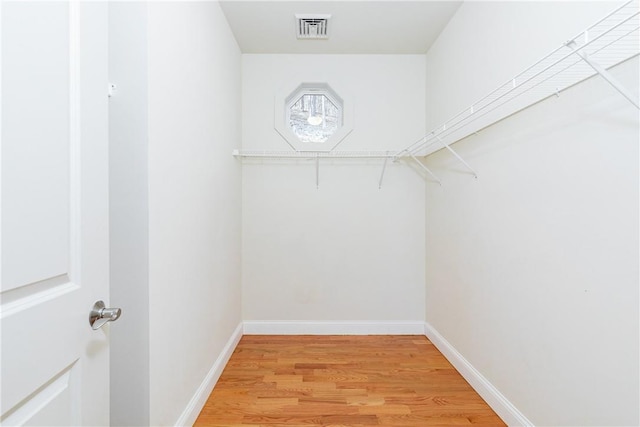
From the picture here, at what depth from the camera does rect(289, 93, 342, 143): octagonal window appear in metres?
2.84

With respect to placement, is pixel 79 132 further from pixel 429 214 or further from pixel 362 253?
pixel 429 214

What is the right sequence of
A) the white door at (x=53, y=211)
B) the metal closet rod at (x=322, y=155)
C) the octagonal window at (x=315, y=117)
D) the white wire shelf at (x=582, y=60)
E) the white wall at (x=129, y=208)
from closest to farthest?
the white door at (x=53, y=211) → the white wire shelf at (x=582, y=60) → the white wall at (x=129, y=208) → the metal closet rod at (x=322, y=155) → the octagonal window at (x=315, y=117)

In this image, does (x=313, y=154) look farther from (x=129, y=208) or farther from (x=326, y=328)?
(x=129, y=208)

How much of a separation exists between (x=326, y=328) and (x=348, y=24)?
2496 millimetres

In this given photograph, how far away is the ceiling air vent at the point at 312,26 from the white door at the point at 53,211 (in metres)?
1.69

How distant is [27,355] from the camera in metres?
0.59

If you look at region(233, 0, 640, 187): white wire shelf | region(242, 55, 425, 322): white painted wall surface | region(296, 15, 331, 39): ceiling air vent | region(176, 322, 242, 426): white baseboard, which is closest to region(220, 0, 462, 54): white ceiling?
region(296, 15, 331, 39): ceiling air vent

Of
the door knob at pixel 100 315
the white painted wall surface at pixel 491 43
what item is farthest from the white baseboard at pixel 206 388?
the white painted wall surface at pixel 491 43

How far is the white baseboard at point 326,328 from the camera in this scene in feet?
8.89

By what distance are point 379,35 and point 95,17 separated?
2.15 meters

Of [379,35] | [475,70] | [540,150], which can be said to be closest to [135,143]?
[540,150]

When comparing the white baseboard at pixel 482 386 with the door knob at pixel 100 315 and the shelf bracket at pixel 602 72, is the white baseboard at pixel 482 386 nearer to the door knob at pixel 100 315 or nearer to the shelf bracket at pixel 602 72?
the shelf bracket at pixel 602 72

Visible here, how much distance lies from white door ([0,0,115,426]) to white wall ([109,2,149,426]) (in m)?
0.34

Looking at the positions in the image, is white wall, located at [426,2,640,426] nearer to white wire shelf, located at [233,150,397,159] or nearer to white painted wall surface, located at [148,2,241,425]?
white wire shelf, located at [233,150,397,159]
